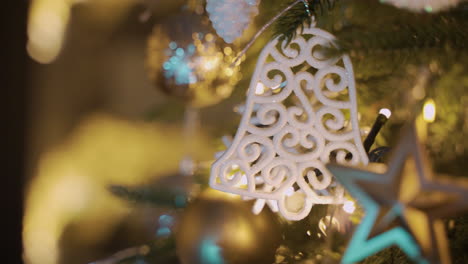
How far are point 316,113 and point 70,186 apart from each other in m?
1.15

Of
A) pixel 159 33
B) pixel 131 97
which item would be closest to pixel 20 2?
pixel 131 97

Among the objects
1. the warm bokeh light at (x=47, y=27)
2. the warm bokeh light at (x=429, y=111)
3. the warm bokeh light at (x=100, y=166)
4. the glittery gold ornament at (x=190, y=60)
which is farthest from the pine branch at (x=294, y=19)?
the warm bokeh light at (x=47, y=27)

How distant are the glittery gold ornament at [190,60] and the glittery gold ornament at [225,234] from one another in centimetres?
26

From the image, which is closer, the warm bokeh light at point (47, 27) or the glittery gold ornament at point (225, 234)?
the glittery gold ornament at point (225, 234)

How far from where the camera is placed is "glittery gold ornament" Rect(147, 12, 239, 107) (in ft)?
2.09

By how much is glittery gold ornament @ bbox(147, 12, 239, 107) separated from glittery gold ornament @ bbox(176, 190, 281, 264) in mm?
260

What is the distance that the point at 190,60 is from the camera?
65 cm

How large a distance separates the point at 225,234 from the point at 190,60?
0.33m

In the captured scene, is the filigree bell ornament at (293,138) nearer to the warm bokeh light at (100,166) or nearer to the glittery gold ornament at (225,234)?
the glittery gold ornament at (225,234)

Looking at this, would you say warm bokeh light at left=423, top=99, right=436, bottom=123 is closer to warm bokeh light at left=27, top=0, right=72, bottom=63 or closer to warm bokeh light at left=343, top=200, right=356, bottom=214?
warm bokeh light at left=343, top=200, right=356, bottom=214

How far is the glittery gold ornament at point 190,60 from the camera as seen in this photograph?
64 cm

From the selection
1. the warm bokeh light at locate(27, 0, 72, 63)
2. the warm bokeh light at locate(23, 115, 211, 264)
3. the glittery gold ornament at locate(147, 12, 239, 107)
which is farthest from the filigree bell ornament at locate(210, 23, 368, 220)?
the warm bokeh light at locate(27, 0, 72, 63)

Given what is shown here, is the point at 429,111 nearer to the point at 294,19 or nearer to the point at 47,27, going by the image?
the point at 294,19

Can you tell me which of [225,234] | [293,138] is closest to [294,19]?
[293,138]
